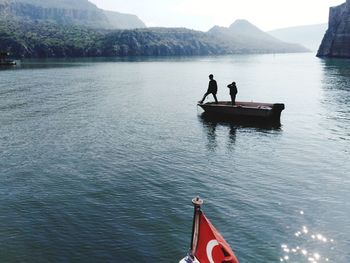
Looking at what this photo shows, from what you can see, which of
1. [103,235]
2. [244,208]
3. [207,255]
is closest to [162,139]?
[244,208]

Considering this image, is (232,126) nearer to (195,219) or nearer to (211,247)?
(195,219)

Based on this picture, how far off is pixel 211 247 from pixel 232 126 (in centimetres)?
2702

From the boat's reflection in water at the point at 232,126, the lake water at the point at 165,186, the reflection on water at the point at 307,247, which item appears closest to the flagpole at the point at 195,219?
the lake water at the point at 165,186

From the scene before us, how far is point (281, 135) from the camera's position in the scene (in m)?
32.4

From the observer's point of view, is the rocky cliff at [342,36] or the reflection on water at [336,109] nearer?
the reflection on water at [336,109]

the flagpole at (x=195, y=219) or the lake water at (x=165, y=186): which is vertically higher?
the flagpole at (x=195, y=219)

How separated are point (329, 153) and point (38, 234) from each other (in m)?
20.5

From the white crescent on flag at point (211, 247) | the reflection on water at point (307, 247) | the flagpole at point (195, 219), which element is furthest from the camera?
the reflection on water at point (307, 247)

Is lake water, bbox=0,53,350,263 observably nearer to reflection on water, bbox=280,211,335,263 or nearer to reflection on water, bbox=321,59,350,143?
reflection on water, bbox=280,211,335,263

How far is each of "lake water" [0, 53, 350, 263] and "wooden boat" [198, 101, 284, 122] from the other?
2092 mm

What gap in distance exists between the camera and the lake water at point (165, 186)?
1471 centimetres

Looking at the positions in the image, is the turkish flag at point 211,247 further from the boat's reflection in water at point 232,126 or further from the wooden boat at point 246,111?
the wooden boat at point 246,111

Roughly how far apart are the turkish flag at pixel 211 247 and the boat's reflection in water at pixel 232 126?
64.9 ft

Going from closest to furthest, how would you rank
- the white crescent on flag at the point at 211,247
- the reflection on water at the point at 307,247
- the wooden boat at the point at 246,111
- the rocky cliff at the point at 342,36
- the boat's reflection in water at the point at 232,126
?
the white crescent on flag at the point at 211,247 → the reflection on water at the point at 307,247 → the boat's reflection in water at the point at 232,126 → the wooden boat at the point at 246,111 → the rocky cliff at the point at 342,36
